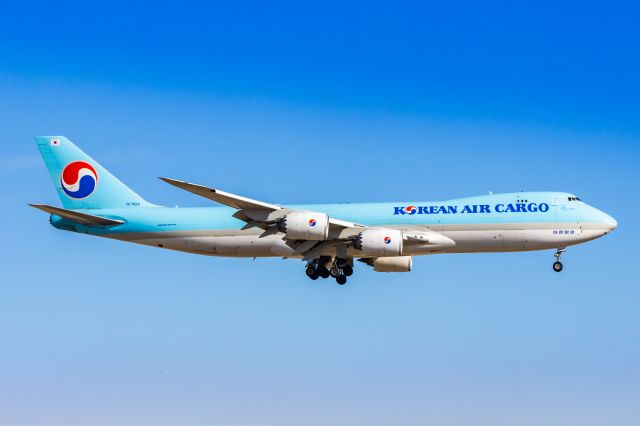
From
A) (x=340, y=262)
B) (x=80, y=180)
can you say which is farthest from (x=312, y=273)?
(x=80, y=180)

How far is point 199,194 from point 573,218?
21292mm

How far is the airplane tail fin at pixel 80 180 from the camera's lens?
64.1 meters

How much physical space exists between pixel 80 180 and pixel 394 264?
829 inches

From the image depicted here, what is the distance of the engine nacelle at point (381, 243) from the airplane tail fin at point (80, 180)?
16.0 meters

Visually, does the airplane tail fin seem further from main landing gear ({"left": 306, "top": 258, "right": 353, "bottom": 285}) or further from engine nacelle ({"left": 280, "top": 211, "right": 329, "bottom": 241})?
engine nacelle ({"left": 280, "top": 211, "right": 329, "bottom": 241})

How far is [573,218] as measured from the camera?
2248 inches

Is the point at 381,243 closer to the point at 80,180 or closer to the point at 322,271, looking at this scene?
the point at 322,271

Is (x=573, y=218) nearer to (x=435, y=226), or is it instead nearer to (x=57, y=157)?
(x=435, y=226)

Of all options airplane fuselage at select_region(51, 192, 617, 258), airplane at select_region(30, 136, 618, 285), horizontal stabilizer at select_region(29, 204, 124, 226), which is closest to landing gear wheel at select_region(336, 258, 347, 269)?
airplane at select_region(30, 136, 618, 285)

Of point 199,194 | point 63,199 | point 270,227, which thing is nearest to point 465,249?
point 270,227

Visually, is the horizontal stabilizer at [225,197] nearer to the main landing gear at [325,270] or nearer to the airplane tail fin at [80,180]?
the main landing gear at [325,270]

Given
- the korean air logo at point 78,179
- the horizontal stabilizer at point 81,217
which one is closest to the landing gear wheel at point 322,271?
the horizontal stabilizer at point 81,217

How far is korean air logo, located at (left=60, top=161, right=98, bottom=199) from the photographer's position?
6450 centimetres

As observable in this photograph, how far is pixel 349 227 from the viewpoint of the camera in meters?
56.8
